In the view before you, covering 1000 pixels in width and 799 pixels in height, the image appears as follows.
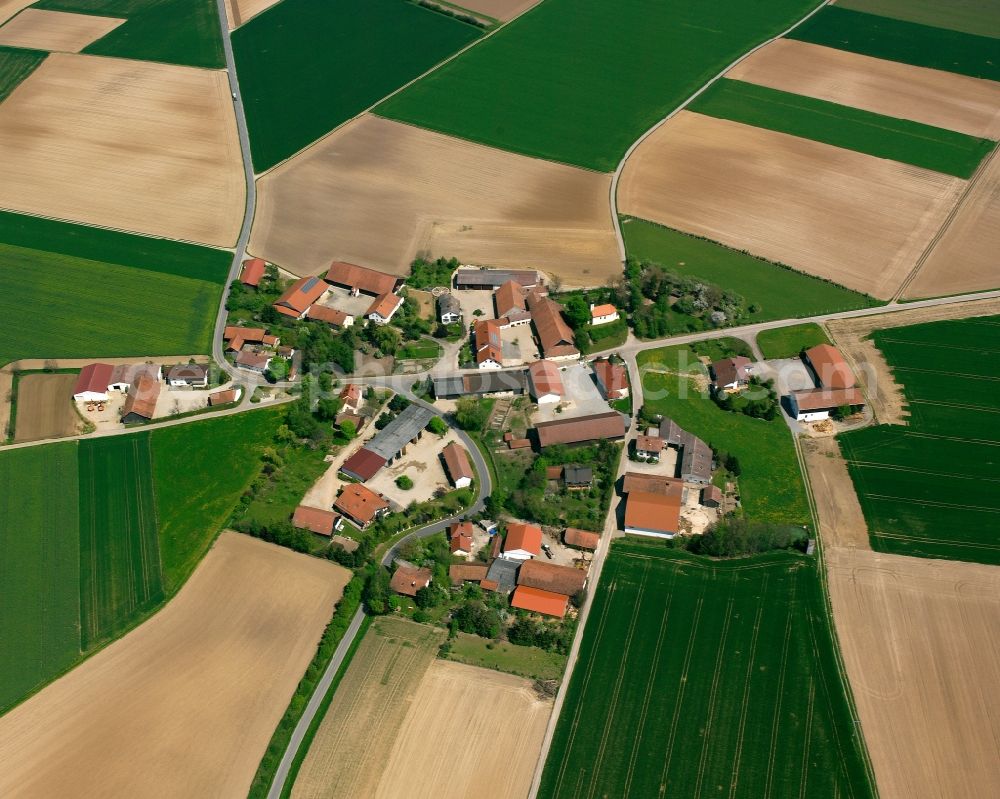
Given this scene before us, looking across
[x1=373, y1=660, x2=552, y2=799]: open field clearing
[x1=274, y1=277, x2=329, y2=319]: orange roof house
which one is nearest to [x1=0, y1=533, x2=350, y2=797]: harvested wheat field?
[x1=373, y1=660, x2=552, y2=799]: open field clearing

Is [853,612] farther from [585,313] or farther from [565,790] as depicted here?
[585,313]

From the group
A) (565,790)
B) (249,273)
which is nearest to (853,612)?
(565,790)

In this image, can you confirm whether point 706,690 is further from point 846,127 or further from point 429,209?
point 846,127

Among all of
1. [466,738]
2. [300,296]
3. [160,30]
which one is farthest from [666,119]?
[466,738]

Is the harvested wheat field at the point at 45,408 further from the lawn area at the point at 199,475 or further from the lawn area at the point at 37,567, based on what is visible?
the lawn area at the point at 199,475

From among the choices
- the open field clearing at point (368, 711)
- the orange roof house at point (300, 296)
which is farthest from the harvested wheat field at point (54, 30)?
the open field clearing at point (368, 711)

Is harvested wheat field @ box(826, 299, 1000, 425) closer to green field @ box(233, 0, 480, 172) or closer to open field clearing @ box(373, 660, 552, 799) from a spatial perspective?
open field clearing @ box(373, 660, 552, 799)
